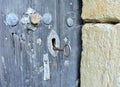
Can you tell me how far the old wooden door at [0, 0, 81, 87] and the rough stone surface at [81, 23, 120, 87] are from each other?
0.05 m

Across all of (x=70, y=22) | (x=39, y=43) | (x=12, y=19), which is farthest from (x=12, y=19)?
(x=70, y=22)

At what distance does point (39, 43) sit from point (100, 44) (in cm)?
22

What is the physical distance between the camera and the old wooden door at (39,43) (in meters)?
0.80

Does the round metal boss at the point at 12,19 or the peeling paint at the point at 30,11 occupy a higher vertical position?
the peeling paint at the point at 30,11

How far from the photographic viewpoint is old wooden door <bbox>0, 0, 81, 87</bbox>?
0.80 metres

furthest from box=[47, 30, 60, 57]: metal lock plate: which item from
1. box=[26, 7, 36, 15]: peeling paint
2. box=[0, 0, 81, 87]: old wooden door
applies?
box=[26, 7, 36, 15]: peeling paint

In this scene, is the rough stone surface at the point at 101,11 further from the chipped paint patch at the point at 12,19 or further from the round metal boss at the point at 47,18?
the chipped paint patch at the point at 12,19

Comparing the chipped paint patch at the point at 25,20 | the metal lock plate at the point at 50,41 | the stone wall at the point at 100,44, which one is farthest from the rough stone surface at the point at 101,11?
the chipped paint patch at the point at 25,20

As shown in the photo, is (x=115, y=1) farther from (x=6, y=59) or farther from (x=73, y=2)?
(x=6, y=59)

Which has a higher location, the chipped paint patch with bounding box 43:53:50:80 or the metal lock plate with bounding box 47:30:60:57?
the metal lock plate with bounding box 47:30:60:57

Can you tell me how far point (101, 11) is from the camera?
89 cm

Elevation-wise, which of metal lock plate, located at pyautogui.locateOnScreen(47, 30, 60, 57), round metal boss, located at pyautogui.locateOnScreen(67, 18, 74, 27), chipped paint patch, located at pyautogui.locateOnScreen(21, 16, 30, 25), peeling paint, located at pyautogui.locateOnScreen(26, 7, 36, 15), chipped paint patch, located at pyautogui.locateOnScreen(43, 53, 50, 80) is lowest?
chipped paint patch, located at pyautogui.locateOnScreen(43, 53, 50, 80)

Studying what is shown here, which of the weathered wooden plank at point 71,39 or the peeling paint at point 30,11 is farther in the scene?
the weathered wooden plank at point 71,39

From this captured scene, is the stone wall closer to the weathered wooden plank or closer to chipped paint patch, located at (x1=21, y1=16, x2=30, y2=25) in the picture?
the weathered wooden plank
